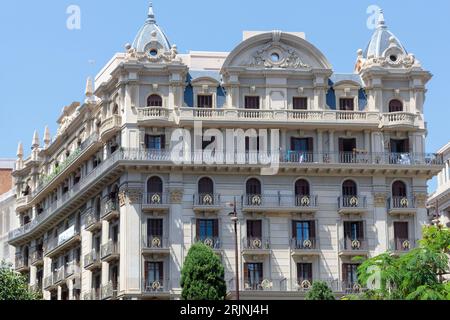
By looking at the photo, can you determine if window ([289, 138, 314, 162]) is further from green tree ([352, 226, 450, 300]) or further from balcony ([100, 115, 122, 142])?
green tree ([352, 226, 450, 300])

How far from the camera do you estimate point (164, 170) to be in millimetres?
68250

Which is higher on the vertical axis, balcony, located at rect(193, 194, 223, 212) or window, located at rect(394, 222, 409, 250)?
balcony, located at rect(193, 194, 223, 212)

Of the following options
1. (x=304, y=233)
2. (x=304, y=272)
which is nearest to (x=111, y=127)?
(x=304, y=233)

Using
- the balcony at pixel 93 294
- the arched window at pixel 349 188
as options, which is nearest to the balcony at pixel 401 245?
the arched window at pixel 349 188

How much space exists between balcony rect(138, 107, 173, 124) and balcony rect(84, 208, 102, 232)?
883 cm

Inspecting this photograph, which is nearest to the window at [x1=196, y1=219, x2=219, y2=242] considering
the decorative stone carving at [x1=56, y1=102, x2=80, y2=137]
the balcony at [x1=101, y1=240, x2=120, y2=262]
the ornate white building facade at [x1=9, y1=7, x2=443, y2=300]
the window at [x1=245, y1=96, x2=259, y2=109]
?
the ornate white building facade at [x1=9, y1=7, x2=443, y2=300]

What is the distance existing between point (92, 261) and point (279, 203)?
14383 mm

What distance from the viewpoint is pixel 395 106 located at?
2835 inches

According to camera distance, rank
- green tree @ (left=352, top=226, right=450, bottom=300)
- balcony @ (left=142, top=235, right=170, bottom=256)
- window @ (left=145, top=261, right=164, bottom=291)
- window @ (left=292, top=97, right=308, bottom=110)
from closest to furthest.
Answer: green tree @ (left=352, top=226, right=450, bottom=300), window @ (left=145, top=261, right=164, bottom=291), balcony @ (left=142, top=235, right=170, bottom=256), window @ (left=292, top=97, right=308, bottom=110)

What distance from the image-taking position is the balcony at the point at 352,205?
6888 centimetres

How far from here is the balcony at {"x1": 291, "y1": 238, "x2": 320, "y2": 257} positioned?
67812 millimetres

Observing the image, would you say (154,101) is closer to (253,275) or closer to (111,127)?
(111,127)
